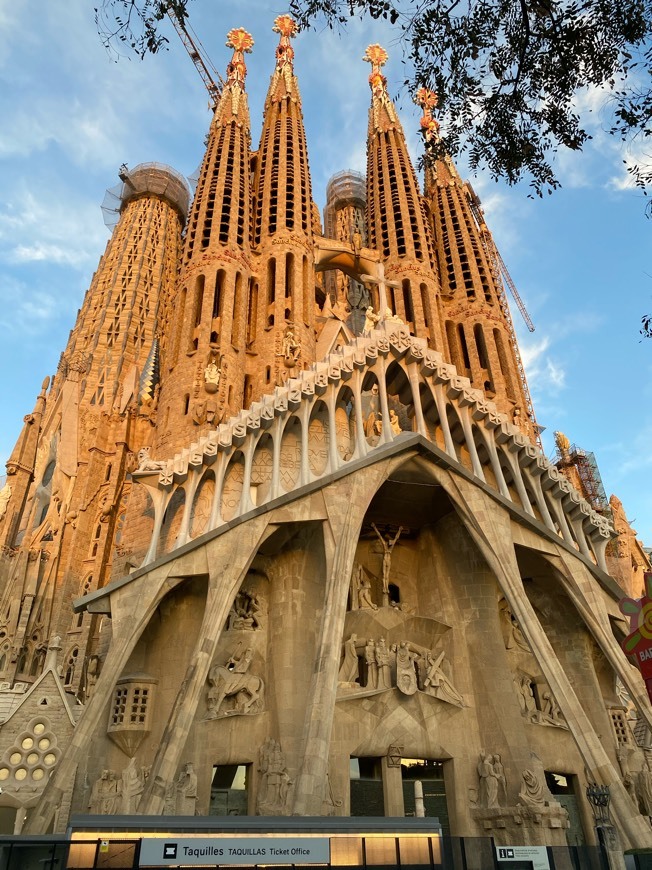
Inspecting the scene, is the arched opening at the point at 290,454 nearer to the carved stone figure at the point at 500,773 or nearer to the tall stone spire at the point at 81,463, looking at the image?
the tall stone spire at the point at 81,463

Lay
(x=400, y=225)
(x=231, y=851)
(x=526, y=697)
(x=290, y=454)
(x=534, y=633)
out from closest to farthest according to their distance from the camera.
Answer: (x=231, y=851) < (x=534, y=633) < (x=290, y=454) < (x=526, y=697) < (x=400, y=225)

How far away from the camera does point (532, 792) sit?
49.4 ft

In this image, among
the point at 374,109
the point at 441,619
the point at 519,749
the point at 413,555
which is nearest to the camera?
the point at 519,749

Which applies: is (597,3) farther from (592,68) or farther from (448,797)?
(448,797)

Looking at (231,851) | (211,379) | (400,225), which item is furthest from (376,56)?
(231,851)

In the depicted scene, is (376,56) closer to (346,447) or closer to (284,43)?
(284,43)

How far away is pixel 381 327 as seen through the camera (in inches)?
760

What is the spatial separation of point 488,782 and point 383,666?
3.53 metres

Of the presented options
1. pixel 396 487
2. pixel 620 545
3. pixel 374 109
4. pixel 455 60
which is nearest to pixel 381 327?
pixel 396 487

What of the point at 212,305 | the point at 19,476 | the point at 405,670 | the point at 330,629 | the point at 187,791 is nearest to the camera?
the point at 187,791

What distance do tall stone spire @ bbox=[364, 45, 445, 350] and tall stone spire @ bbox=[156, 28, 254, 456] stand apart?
6.49m

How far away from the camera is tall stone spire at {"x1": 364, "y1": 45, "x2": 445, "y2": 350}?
29.3m

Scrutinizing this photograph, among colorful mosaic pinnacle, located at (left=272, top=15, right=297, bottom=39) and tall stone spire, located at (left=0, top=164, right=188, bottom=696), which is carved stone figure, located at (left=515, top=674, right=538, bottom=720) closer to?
tall stone spire, located at (left=0, top=164, right=188, bottom=696)

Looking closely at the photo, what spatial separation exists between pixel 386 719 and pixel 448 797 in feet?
7.85
